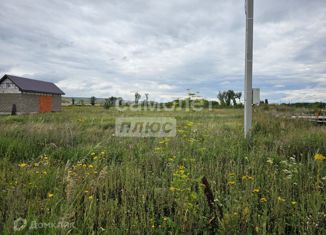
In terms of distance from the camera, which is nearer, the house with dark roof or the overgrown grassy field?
the overgrown grassy field

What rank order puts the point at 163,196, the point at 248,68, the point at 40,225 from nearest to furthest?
the point at 40,225 < the point at 163,196 < the point at 248,68

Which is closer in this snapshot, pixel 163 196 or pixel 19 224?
pixel 19 224

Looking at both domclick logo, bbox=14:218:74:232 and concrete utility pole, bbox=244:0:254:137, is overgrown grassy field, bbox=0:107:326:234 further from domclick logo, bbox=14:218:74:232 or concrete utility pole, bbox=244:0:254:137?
concrete utility pole, bbox=244:0:254:137

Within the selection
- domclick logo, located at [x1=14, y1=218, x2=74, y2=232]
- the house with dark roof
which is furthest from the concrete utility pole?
the house with dark roof

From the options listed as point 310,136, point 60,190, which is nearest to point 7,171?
point 60,190

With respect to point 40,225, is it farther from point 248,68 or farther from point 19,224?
point 248,68

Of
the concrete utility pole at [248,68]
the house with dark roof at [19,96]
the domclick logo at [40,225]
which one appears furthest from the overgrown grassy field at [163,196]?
the house with dark roof at [19,96]

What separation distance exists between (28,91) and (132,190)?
1108 inches

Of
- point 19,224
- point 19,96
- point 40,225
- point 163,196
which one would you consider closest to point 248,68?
point 163,196

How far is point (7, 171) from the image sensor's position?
11.2 ft

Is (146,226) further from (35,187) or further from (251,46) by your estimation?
(251,46)

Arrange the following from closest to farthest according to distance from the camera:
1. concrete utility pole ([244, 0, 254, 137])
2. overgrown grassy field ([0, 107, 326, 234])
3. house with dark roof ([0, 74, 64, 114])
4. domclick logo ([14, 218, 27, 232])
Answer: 1. domclick logo ([14, 218, 27, 232])
2. overgrown grassy field ([0, 107, 326, 234])
3. concrete utility pole ([244, 0, 254, 137])
4. house with dark roof ([0, 74, 64, 114])

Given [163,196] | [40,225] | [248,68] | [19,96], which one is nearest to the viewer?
[40,225]

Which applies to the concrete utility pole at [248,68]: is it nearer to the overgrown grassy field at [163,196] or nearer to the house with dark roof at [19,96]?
the overgrown grassy field at [163,196]
